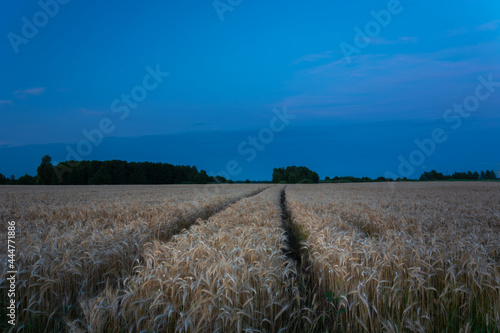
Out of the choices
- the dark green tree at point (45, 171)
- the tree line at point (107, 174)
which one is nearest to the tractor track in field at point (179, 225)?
the tree line at point (107, 174)

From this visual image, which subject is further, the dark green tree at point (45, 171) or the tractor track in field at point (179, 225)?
the dark green tree at point (45, 171)

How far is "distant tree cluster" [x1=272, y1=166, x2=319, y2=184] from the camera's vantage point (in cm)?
11794

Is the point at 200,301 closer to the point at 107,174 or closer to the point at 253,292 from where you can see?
the point at 253,292

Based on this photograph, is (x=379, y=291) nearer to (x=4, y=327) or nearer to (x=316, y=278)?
(x=316, y=278)

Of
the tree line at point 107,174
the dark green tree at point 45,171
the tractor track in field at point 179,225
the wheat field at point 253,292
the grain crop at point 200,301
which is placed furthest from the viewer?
the tree line at point 107,174

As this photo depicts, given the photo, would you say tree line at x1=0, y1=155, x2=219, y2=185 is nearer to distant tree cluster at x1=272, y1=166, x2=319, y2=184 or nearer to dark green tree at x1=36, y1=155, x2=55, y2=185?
dark green tree at x1=36, y1=155, x2=55, y2=185

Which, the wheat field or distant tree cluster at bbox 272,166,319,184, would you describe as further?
distant tree cluster at bbox 272,166,319,184

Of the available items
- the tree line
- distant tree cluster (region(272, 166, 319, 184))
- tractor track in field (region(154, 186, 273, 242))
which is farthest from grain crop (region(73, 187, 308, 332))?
distant tree cluster (region(272, 166, 319, 184))

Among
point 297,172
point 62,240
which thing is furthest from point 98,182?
point 62,240

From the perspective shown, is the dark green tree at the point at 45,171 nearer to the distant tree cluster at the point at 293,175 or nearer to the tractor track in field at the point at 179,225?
the distant tree cluster at the point at 293,175

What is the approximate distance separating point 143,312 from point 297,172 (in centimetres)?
12137

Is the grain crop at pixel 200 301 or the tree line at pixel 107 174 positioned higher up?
the tree line at pixel 107 174

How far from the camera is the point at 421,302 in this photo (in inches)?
148

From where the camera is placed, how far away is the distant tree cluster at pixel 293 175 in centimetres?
11794
